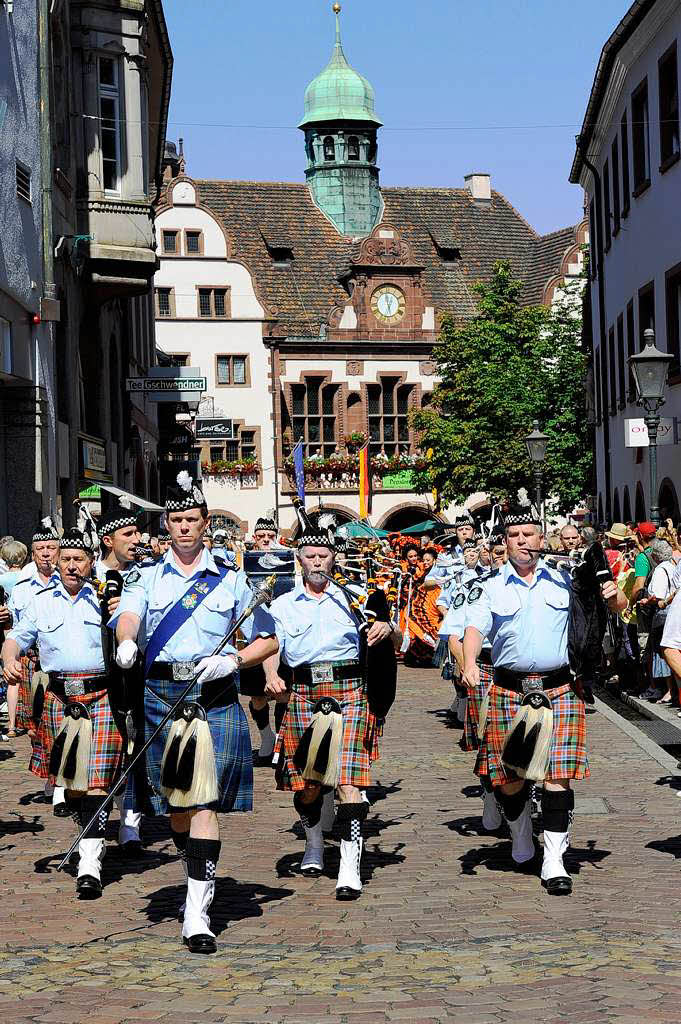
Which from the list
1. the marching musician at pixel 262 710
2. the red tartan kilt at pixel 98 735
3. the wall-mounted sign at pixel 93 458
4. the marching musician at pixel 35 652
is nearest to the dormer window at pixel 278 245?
the wall-mounted sign at pixel 93 458

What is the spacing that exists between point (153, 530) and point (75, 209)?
1346cm

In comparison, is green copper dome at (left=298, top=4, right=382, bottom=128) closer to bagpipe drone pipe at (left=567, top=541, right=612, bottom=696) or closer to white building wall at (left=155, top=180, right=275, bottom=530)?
white building wall at (left=155, top=180, right=275, bottom=530)

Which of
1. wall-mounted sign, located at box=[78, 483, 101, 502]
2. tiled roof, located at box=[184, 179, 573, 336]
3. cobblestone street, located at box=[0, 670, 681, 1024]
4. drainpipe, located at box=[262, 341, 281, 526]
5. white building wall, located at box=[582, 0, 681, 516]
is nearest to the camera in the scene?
cobblestone street, located at box=[0, 670, 681, 1024]

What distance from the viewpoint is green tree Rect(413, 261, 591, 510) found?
164 feet

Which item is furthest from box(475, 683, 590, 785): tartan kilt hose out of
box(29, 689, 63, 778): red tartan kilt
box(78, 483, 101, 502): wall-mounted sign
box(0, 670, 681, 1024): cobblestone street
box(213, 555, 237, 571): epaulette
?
box(78, 483, 101, 502): wall-mounted sign

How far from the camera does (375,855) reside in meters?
9.97

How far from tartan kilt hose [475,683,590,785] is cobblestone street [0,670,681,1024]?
0.55m

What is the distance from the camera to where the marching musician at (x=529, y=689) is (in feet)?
29.1

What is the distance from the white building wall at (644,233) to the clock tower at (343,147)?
1179 inches

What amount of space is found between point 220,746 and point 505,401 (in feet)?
149

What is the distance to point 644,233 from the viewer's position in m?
31.6

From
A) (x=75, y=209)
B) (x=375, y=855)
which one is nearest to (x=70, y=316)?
(x=75, y=209)

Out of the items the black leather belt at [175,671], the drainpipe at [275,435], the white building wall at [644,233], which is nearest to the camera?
the black leather belt at [175,671]

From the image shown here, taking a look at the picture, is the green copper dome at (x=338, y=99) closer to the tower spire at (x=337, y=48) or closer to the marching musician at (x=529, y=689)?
the tower spire at (x=337, y=48)
